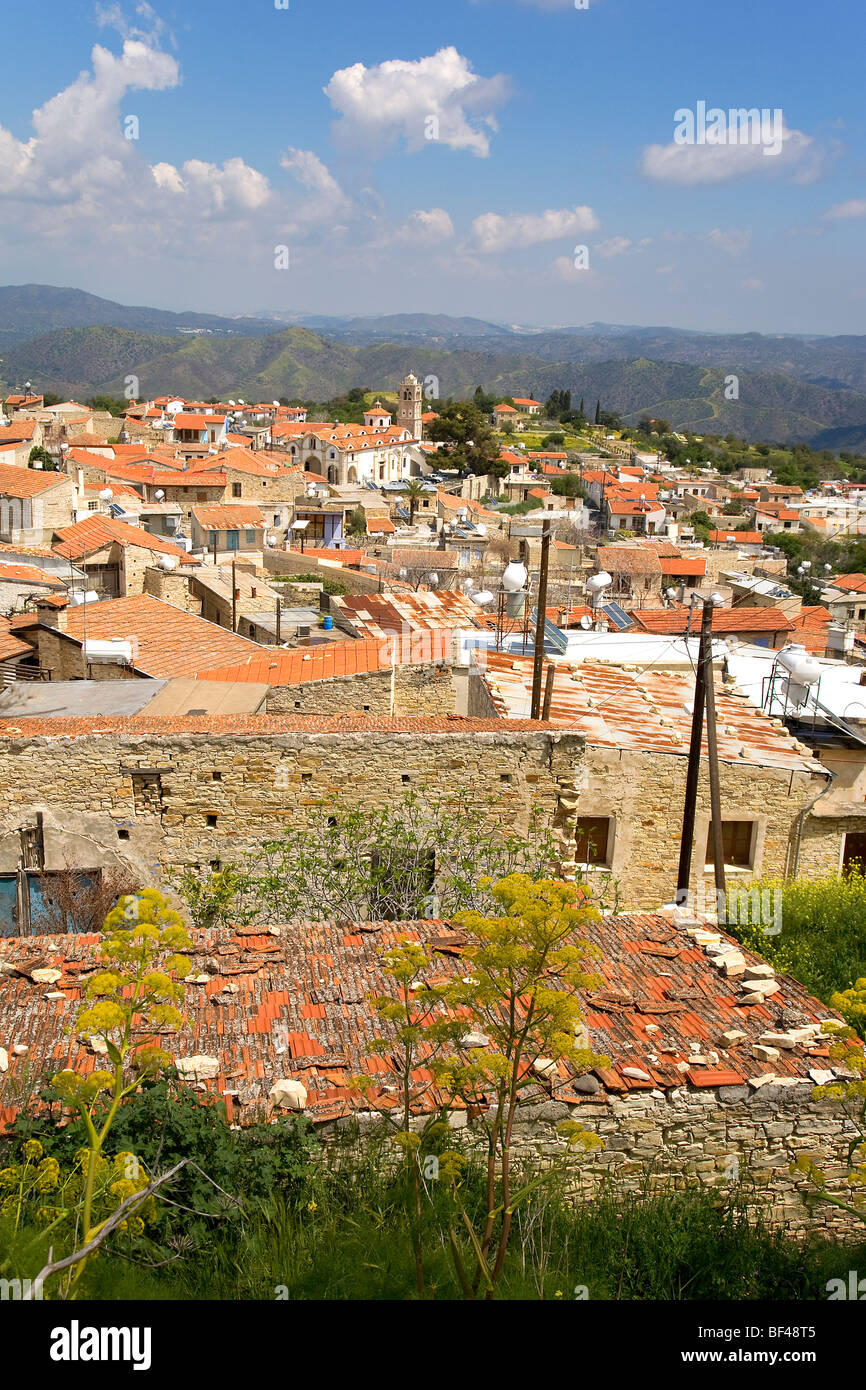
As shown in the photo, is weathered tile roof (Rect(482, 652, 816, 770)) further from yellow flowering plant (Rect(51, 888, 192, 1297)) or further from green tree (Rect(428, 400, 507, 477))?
green tree (Rect(428, 400, 507, 477))

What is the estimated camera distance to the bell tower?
99.2 m

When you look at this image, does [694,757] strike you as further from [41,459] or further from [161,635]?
[41,459]

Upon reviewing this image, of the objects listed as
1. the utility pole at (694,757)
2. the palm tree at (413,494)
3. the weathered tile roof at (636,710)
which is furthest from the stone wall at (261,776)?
the palm tree at (413,494)

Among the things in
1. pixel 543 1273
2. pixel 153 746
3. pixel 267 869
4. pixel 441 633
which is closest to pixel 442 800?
pixel 267 869

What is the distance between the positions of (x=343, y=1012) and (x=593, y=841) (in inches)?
215

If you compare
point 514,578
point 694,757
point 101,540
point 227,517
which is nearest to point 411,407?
point 227,517

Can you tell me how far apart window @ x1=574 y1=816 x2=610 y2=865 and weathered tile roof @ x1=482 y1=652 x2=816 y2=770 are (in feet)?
3.01

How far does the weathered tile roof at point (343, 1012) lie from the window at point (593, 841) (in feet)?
10.5

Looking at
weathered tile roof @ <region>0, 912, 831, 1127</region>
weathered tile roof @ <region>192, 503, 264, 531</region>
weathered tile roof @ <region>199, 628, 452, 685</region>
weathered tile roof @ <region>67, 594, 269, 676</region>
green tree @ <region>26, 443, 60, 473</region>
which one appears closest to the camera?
weathered tile roof @ <region>0, 912, 831, 1127</region>

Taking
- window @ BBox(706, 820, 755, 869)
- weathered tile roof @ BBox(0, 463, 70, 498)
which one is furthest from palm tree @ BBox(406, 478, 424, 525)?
window @ BBox(706, 820, 755, 869)

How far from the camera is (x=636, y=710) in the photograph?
42.9 ft

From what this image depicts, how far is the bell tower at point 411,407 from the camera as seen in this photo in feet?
325
